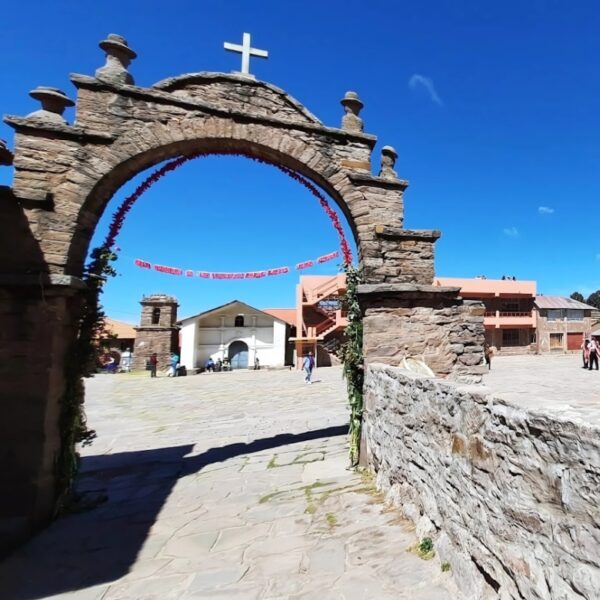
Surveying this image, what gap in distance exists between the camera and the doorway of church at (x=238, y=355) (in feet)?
91.9

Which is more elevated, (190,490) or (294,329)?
(294,329)

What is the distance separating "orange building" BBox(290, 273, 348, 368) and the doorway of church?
480 centimetres

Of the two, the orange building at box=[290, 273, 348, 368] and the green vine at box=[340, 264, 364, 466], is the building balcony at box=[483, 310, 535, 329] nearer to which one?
the orange building at box=[290, 273, 348, 368]

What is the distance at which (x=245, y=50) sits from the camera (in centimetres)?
550

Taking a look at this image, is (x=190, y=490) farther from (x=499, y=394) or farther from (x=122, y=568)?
(x=499, y=394)

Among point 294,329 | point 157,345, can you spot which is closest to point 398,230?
point 157,345

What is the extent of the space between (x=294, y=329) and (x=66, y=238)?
2659 cm

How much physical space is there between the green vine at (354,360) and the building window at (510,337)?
104 feet

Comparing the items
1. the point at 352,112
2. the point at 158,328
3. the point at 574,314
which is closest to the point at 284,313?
the point at 158,328

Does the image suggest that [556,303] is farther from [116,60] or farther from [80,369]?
[80,369]

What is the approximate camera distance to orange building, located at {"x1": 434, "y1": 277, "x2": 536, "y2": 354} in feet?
103

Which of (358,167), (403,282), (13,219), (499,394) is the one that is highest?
(358,167)

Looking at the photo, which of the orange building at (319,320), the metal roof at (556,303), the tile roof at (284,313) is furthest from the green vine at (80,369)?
the metal roof at (556,303)

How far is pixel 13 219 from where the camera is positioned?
4090 mm
